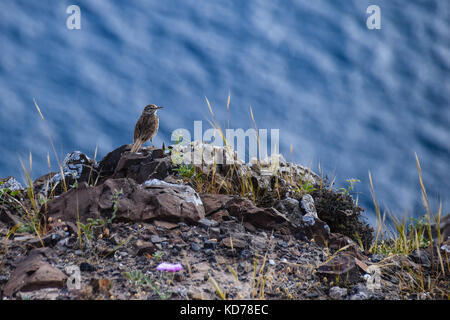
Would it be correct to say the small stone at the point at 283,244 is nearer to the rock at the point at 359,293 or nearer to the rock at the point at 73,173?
the rock at the point at 359,293

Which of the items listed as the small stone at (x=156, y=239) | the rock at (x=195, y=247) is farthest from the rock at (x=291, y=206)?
the small stone at (x=156, y=239)

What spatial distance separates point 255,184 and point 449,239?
2.64 metres

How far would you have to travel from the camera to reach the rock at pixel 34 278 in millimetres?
3965

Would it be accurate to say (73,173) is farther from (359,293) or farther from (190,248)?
(359,293)

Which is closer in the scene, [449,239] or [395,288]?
[395,288]

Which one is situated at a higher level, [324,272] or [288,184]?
[288,184]

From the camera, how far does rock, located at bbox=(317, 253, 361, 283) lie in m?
4.44

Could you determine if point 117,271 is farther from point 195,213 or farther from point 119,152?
point 119,152

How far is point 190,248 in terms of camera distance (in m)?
4.68

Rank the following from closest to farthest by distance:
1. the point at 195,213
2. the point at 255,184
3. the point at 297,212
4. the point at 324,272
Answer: the point at 324,272 < the point at 195,213 < the point at 297,212 < the point at 255,184

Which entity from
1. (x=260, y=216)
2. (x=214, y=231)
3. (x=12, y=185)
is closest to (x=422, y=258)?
(x=260, y=216)
